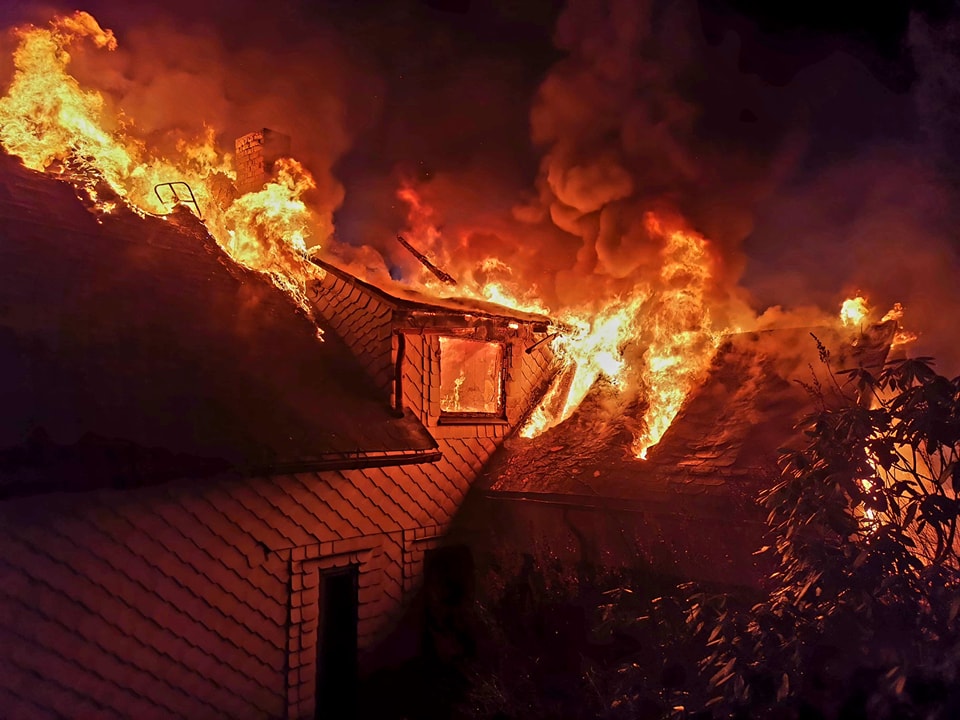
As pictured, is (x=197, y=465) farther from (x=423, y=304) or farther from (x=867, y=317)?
(x=867, y=317)

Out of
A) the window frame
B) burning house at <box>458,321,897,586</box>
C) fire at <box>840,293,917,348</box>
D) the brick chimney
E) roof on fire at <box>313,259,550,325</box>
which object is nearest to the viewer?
burning house at <box>458,321,897,586</box>

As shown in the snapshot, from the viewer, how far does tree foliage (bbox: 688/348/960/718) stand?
178 inches

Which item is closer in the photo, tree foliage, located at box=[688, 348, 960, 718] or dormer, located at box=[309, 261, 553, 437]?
tree foliage, located at box=[688, 348, 960, 718]

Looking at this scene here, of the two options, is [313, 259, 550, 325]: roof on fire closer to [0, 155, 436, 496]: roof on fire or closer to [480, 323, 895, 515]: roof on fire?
[0, 155, 436, 496]: roof on fire

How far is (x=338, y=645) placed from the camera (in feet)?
28.5

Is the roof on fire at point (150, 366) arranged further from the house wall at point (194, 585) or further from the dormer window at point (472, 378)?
the dormer window at point (472, 378)

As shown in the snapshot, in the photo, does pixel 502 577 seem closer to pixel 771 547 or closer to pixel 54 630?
pixel 771 547

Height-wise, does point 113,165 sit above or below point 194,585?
above

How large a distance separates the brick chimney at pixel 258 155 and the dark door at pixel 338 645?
8.65m

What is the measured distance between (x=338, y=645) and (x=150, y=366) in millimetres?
4998

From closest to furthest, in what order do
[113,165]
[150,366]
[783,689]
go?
1. [783,689]
2. [150,366]
3. [113,165]

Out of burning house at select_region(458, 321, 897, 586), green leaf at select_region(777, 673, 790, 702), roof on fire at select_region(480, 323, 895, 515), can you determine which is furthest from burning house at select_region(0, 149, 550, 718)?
green leaf at select_region(777, 673, 790, 702)

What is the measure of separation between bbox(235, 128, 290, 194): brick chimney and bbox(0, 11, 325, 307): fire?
269 mm

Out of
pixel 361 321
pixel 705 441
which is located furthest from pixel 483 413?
pixel 705 441
